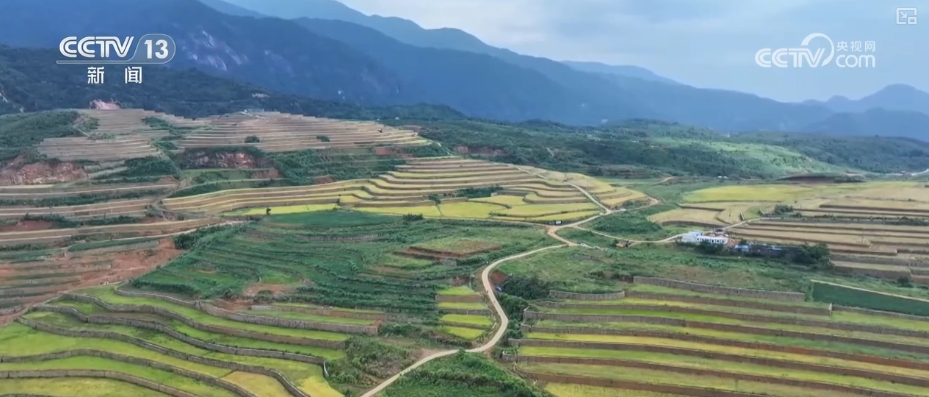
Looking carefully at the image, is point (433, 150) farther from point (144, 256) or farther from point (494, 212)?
point (144, 256)

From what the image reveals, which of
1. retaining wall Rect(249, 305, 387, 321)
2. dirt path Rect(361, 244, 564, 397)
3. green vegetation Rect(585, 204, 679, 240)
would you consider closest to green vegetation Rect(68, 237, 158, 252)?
retaining wall Rect(249, 305, 387, 321)

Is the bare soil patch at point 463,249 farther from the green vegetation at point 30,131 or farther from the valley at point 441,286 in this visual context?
the green vegetation at point 30,131

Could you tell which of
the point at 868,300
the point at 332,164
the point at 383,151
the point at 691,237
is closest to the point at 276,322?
the point at 691,237

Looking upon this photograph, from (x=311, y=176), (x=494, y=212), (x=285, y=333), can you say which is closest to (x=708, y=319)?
(x=285, y=333)

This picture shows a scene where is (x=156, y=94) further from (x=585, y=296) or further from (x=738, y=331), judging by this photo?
(x=738, y=331)

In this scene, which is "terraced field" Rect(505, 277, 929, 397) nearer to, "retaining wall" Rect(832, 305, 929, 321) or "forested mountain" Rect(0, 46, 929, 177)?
"retaining wall" Rect(832, 305, 929, 321)
